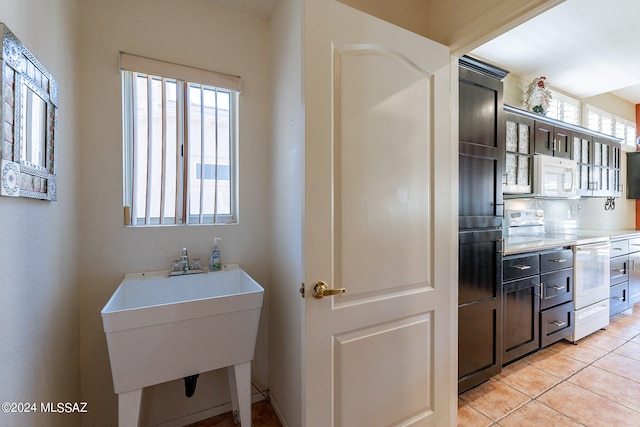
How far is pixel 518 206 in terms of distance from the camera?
9.49ft

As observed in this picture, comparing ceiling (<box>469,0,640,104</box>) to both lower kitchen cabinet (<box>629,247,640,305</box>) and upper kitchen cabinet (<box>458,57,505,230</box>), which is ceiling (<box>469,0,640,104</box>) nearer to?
upper kitchen cabinet (<box>458,57,505,230</box>)

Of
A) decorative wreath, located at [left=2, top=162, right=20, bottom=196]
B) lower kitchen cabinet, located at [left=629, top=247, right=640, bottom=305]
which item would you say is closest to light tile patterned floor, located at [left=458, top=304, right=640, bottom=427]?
lower kitchen cabinet, located at [left=629, top=247, right=640, bottom=305]

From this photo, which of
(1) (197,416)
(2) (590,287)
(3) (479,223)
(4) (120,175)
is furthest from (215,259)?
(2) (590,287)

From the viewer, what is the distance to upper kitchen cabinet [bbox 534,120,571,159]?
270 cm

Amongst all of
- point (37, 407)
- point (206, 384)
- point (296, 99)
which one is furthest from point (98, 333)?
point (296, 99)

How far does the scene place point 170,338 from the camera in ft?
3.77

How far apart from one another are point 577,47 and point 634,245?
100 inches

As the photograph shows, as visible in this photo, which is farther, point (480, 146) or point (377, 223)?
point (480, 146)

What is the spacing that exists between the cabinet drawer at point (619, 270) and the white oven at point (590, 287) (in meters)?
0.23

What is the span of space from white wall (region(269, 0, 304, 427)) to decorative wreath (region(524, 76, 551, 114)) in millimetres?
2809

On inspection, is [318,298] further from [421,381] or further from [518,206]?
[518,206]

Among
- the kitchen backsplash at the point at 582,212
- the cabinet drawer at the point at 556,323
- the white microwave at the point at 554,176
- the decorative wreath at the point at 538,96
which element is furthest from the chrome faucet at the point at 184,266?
the decorative wreath at the point at 538,96

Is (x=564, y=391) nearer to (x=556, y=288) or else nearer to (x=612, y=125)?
(x=556, y=288)

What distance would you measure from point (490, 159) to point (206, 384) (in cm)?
231
